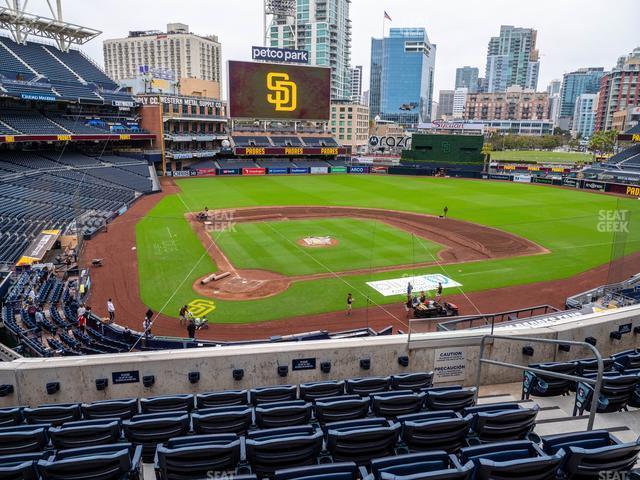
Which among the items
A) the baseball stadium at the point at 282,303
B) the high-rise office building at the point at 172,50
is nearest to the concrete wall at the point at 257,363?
the baseball stadium at the point at 282,303

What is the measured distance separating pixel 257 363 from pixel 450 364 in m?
4.52

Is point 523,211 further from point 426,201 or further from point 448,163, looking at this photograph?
point 448,163

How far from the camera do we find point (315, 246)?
118 ft

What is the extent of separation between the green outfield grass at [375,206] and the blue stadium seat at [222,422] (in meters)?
15.6

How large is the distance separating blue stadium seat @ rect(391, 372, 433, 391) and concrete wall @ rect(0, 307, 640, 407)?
108cm

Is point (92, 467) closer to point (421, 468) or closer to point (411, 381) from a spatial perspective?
point (421, 468)

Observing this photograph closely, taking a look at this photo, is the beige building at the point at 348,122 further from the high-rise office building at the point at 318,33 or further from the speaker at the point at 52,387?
the speaker at the point at 52,387

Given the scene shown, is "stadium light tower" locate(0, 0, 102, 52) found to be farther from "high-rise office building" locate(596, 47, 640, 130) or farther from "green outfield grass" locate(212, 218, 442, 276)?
"high-rise office building" locate(596, 47, 640, 130)

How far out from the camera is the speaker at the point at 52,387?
9430 millimetres

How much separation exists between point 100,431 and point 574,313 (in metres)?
19.1

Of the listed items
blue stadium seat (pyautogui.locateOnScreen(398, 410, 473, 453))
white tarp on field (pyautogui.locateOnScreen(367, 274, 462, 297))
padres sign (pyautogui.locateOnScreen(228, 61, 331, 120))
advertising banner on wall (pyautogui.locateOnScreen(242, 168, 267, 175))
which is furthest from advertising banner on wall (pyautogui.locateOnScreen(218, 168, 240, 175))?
blue stadium seat (pyautogui.locateOnScreen(398, 410, 473, 453))

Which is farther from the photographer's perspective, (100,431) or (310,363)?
(310,363)

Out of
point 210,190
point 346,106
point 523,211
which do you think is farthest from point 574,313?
point 346,106

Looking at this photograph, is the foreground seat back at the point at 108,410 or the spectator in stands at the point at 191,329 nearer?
the foreground seat back at the point at 108,410
